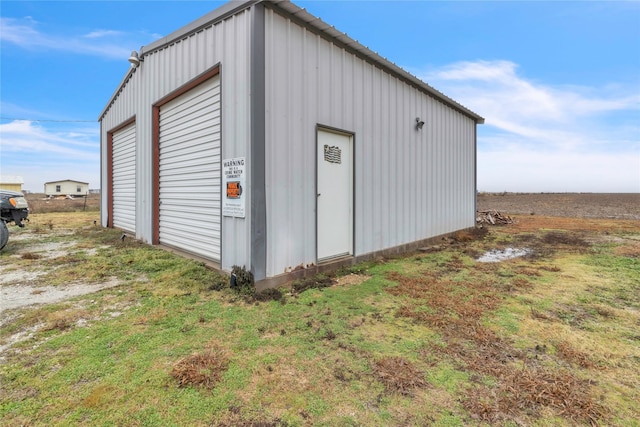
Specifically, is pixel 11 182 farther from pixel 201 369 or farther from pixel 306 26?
pixel 201 369

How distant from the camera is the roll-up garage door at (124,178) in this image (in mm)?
7828

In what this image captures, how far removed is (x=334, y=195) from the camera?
4910mm

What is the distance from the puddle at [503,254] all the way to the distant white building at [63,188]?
62.8m

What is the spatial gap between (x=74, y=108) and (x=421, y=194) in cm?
2499

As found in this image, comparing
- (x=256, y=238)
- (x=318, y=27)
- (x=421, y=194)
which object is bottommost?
(x=256, y=238)

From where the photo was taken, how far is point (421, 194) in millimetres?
7184

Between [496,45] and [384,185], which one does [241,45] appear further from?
[496,45]

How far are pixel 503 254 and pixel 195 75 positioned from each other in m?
7.35

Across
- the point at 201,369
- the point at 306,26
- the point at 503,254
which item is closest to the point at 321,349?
the point at 201,369

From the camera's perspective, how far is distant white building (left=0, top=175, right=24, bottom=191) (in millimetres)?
30703

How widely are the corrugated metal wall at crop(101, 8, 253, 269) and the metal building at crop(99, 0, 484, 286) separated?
26 mm

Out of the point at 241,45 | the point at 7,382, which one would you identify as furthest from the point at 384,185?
the point at 7,382

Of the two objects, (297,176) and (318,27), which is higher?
(318,27)

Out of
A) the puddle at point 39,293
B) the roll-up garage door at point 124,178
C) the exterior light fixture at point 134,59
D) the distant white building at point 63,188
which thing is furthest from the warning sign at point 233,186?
the distant white building at point 63,188
